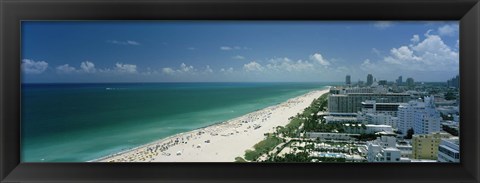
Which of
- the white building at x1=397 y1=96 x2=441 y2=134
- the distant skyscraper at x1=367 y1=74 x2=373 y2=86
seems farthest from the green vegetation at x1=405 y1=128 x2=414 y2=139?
the distant skyscraper at x1=367 y1=74 x2=373 y2=86

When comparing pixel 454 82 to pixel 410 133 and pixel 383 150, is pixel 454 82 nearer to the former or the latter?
pixel 410 133

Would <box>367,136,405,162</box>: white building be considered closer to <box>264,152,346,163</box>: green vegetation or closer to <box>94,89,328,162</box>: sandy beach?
<box>264,152,346,163</box>: green vegetation

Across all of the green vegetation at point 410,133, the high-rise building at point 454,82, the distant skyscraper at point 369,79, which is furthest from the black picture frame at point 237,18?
the distant skyscraper at point 369,79

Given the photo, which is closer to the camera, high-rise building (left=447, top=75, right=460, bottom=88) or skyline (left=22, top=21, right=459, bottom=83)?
high-rise building (left=447, top=75, right=460, bottom=88)

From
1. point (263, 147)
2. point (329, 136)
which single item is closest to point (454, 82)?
point (329, 136)

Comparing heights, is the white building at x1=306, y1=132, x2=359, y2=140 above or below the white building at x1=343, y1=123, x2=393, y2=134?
below

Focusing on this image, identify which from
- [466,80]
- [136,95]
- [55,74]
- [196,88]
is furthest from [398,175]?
[55,74]
